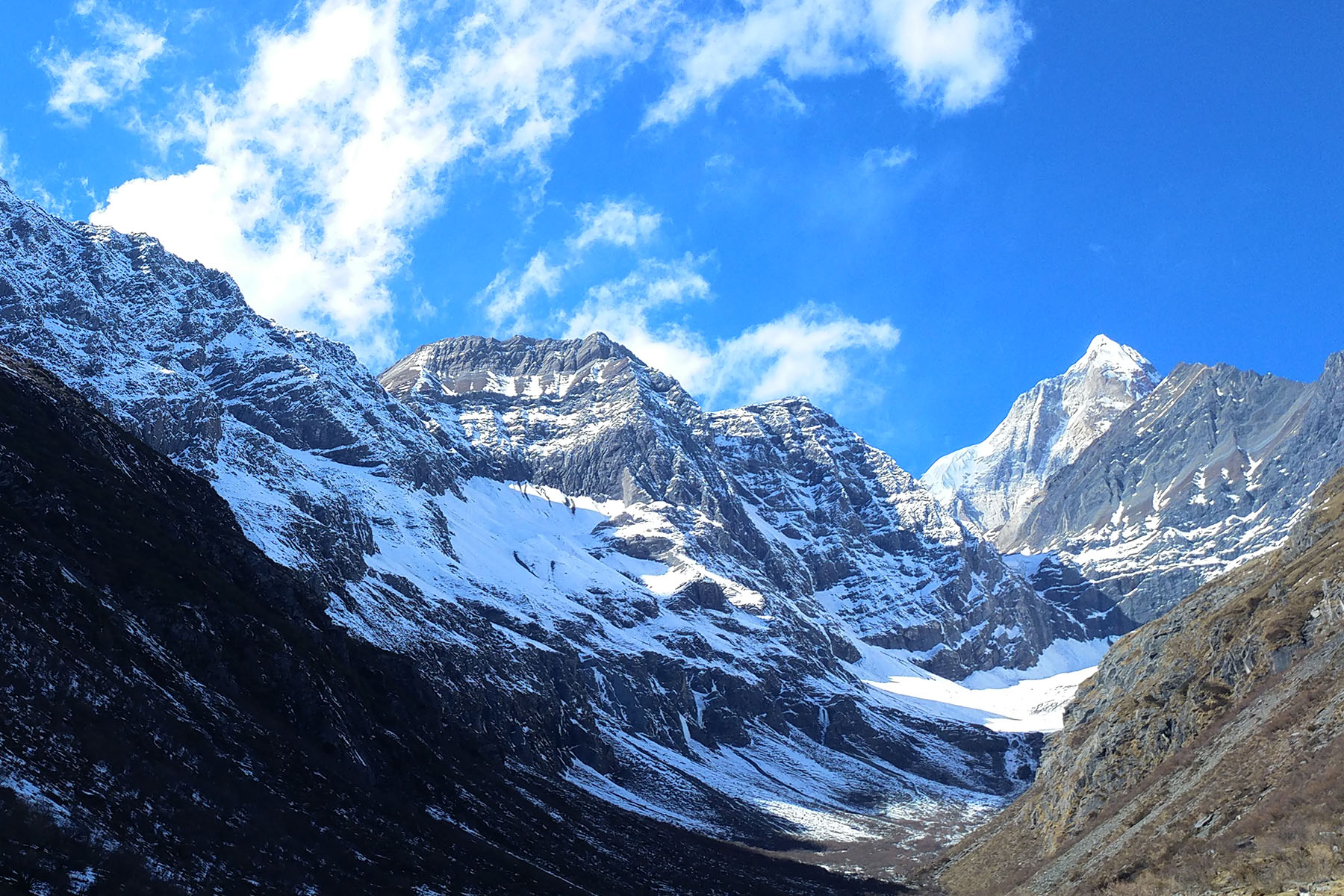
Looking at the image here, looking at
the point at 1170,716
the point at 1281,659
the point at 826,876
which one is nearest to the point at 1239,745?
the point at 1281,659

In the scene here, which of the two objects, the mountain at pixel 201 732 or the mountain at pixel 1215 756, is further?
the mountain at pixel 1215 756

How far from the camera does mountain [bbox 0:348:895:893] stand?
152 feet

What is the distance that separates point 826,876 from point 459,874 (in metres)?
98.1

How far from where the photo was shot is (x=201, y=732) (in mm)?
64188

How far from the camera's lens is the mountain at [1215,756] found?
46.9 metres

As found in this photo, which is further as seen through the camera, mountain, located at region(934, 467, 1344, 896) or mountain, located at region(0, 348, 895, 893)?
mountain, located at region(934, 467, 1344, 896)

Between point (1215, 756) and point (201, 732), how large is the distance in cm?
6116

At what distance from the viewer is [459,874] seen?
75.8 m

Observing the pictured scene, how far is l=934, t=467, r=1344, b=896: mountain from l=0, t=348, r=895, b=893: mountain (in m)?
38.9

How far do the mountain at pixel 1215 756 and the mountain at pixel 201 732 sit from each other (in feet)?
127

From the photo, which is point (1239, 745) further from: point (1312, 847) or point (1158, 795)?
point (1312, 847)

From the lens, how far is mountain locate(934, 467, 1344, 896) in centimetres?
4694

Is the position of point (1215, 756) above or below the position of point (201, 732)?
above

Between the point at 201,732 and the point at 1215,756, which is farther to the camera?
the point at 1215,756
